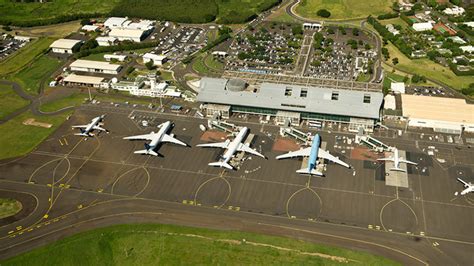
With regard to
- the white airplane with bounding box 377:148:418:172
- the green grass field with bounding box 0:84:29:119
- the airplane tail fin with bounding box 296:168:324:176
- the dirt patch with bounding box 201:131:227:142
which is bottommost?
the white airplane with bounding box 377:148:418:172

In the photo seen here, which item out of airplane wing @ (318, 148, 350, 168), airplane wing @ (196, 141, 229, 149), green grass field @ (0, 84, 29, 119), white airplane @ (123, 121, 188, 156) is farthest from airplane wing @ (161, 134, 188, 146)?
green grass field @ (0, 84, 29, 119)

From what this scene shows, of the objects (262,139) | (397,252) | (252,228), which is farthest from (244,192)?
(397,252)

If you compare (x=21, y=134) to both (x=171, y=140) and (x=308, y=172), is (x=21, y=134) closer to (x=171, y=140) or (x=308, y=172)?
(x=171, y=140)

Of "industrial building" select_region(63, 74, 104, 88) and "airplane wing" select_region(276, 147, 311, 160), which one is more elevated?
"industrial building" select_region(63, 74, 104, 88)

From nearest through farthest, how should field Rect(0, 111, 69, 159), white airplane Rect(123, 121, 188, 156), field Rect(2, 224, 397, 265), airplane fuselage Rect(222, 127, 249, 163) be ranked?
field Rect(2, 224, 397, 265) < airplane fuselage Rect(222, 127, 249, 163) < white airplane Rect(123, 121, 188, 156) < field Rect(0, 111, 69, 159)

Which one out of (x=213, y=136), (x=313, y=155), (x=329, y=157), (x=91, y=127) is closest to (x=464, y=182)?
(x=329, y=157)

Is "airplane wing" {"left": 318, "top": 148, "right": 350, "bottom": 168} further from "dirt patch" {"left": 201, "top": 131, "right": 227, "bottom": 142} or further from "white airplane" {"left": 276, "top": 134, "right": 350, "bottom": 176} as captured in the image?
"dirt patch" {"left": 201, "top": 131, "right": 227, "bottom": 142}

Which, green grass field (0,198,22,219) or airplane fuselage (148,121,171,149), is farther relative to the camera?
airplane fuselage (148,121,171,149)
